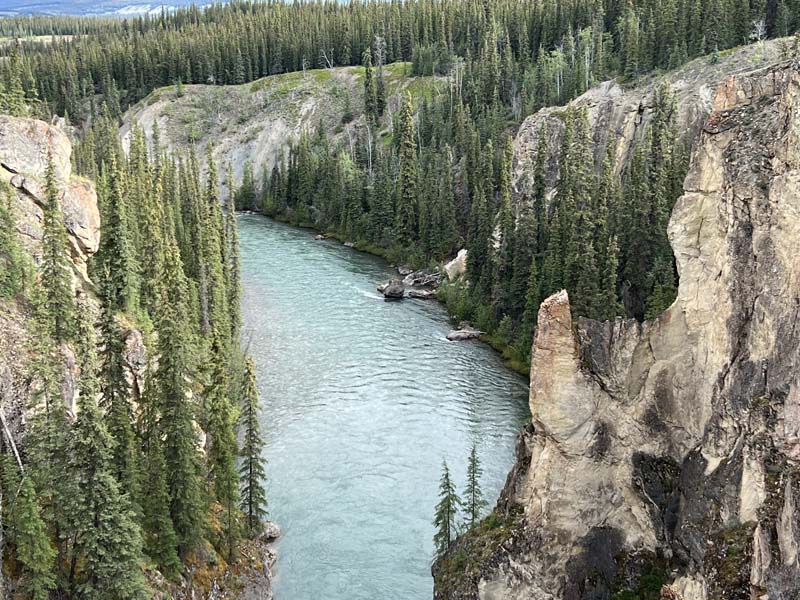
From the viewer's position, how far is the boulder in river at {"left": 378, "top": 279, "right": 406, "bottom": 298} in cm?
9638

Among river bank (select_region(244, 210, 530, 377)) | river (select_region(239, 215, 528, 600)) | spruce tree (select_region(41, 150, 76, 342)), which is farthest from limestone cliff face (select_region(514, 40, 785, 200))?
spruce tree (select_region(41, 150, 76, 342))

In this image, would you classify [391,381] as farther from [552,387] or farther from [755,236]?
[755,236]

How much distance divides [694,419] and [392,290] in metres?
65.1

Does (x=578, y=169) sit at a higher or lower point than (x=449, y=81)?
lower

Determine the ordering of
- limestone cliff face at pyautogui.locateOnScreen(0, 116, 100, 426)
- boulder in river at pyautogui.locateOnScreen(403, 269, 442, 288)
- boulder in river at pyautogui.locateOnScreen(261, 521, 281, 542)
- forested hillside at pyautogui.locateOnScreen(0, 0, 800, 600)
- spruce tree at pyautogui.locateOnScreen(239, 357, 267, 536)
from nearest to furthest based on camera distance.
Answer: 1. forested hillside at pyautogui.locateOnScreen(0, 0, 800, 600)
2. spruce tree at pyautogui.locateOnScreen(239, 357, 267, 536)
3. boulder in river at pyautogui.locateOnScreen(261, 521, 281, 542)
4. limestone cliff face at pyautogui.locateOnScreen(0, 116, 100, 426)
5. boulder in river at pyautogui.locateOnScreen(403, 269, 442, 288)

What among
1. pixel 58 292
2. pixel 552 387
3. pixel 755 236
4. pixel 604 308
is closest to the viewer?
pixel 755 236

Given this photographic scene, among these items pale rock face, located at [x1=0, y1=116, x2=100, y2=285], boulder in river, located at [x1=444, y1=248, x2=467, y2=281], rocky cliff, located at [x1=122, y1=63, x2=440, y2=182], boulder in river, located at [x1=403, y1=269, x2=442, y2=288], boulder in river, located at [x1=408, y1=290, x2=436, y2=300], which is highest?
rocky cliff, located at [x1=122, y1=63, x2=440, y2=182]

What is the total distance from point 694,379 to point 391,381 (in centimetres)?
4030

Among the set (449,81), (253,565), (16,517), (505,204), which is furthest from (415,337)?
(449,81)

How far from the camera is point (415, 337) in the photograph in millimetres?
82625

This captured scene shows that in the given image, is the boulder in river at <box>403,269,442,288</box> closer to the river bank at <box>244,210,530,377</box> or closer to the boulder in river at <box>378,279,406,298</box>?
the river bank at <box>244,210,530,377</box>

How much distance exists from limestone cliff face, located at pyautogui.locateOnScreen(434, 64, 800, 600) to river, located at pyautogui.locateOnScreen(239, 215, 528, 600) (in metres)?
7.48

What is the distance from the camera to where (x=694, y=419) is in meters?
32.7

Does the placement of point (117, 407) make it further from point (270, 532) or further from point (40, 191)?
point (40, 191)
